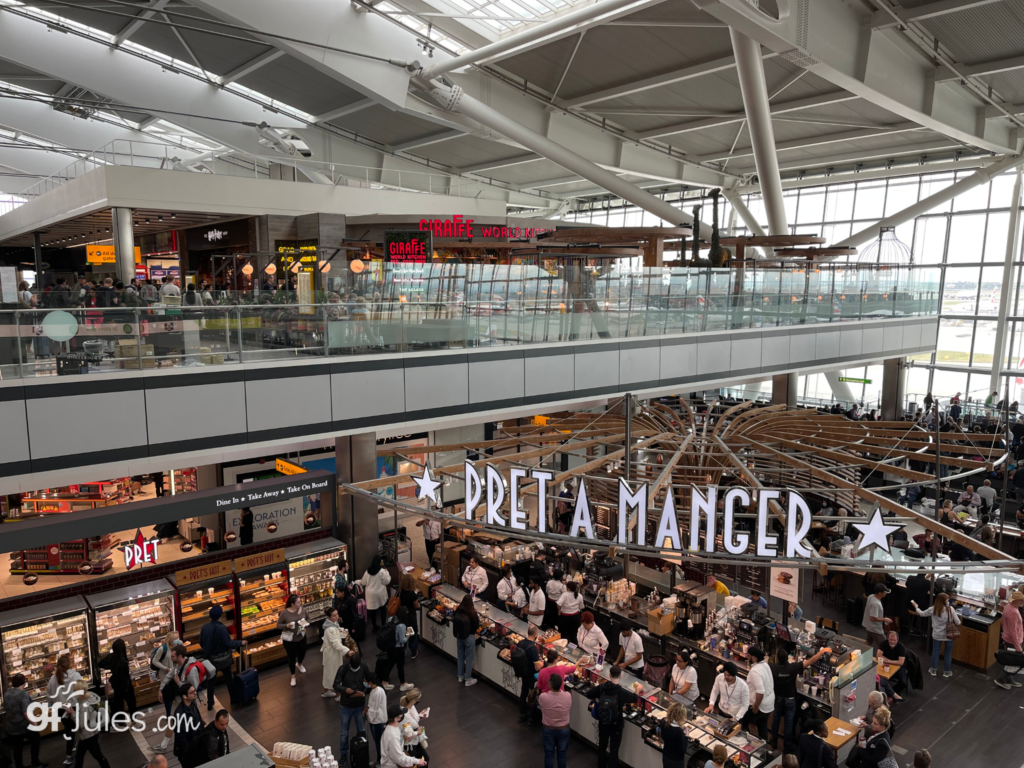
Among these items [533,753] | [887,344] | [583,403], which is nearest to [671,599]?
[533,753]

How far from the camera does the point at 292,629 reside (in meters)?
11.0

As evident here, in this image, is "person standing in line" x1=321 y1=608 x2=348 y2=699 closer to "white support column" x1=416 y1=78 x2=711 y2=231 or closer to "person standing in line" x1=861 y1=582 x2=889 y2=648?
"person standing in line" x1=861 y1=582 x2=889 y2=648

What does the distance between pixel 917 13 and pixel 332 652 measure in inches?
785

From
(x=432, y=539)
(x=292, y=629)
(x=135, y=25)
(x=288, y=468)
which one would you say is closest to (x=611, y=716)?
(x=292, y=629)

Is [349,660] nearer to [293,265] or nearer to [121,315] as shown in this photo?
[121,315]

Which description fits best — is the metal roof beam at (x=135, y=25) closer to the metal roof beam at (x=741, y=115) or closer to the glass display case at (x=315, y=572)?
the glass display case at (x=315, y=572)

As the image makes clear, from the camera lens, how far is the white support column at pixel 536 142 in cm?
2069

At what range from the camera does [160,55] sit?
80.2 feet

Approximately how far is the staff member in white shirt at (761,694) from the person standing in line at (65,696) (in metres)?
8.97

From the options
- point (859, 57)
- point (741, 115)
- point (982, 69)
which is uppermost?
Result: point (982, 69)

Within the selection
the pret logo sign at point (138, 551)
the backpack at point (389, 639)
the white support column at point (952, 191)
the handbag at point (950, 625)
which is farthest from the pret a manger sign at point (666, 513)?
the white support column at point (952, 191)

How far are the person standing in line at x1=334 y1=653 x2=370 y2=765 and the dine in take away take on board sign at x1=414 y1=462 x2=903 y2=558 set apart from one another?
2.44 metres

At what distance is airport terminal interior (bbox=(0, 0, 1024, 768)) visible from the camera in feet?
28.8

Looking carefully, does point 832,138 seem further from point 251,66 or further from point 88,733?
point 88,733
